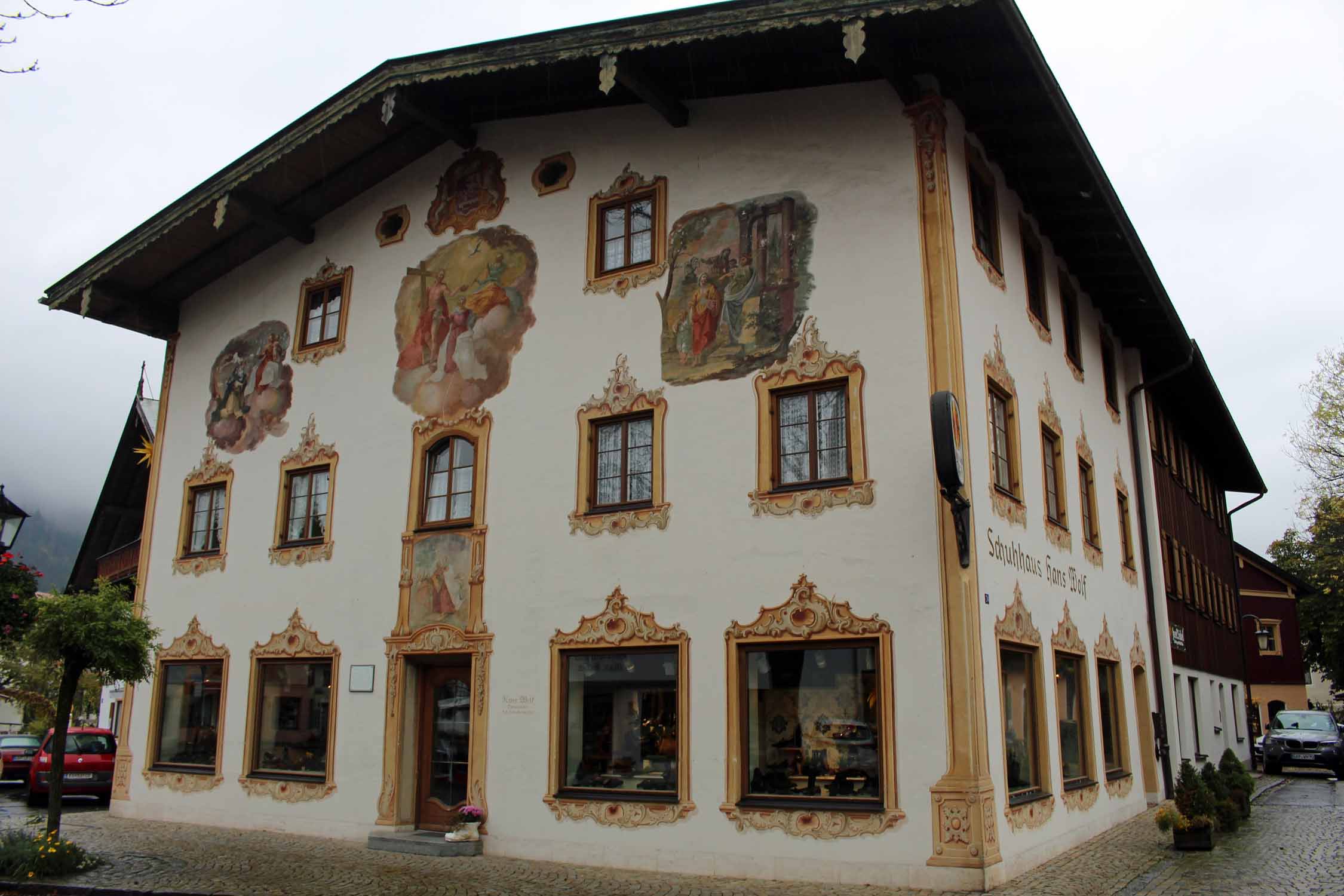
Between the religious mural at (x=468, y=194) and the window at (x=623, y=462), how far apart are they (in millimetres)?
3836

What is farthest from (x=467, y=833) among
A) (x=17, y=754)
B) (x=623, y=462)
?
(x=17, y=754)

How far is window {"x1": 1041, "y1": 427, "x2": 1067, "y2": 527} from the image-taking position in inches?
569

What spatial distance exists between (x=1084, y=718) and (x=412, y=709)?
832 centimetres

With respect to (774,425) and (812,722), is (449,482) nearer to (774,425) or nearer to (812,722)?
(774,425)

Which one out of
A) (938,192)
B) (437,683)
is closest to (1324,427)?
(938,192)

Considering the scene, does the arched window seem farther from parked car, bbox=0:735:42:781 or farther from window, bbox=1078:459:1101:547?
parked car, bbox=0:735:42:781

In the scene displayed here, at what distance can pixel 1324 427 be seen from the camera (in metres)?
32.2

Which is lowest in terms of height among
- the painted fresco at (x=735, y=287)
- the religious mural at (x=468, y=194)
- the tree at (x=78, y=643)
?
the tree at (x=78, y=643)

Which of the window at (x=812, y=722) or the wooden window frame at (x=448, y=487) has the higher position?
the wooden window frame at (x=448, y=487)

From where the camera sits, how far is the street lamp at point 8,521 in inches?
566

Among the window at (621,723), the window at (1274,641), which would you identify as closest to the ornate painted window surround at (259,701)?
the window at (621,723)

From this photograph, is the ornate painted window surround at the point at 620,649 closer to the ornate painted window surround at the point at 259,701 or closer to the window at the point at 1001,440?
the ornate painted window surround at the point at 259,701

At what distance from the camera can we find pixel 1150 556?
19812 mm

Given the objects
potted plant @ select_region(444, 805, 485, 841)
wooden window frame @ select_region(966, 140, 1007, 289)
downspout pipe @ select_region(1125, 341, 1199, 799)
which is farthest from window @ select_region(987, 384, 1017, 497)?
downspout pipe @ select_region(1125, 341, 1199, 799)
